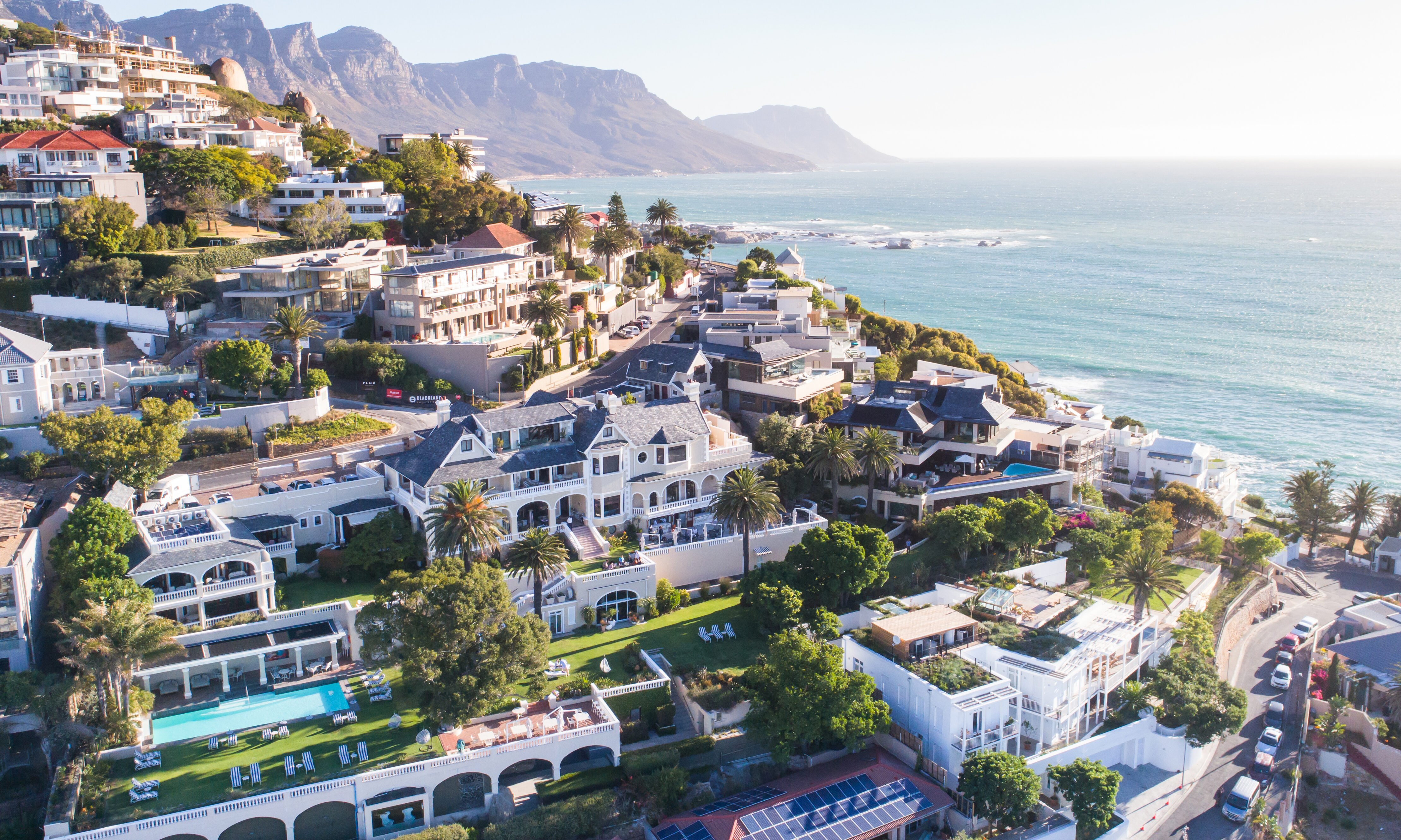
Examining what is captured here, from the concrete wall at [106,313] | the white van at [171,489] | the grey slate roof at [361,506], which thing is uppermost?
the concrete wall at [106,313]

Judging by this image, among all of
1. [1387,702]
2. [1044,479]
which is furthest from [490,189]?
[1387,702]

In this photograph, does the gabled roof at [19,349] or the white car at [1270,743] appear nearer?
the white car at [1270,743]

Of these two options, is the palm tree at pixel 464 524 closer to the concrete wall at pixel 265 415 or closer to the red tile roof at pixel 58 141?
the concrete wall at pixel 265 415

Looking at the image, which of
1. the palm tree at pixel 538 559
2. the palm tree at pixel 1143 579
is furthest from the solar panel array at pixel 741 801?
the palm tree at pixel 1143 579

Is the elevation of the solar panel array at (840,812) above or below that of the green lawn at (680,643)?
below

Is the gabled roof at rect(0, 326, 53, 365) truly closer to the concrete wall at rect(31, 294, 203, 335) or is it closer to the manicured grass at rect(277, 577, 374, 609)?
the concrete wall at rect(31, 294, 203, 335)

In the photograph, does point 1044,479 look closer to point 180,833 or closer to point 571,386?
point 571,386
